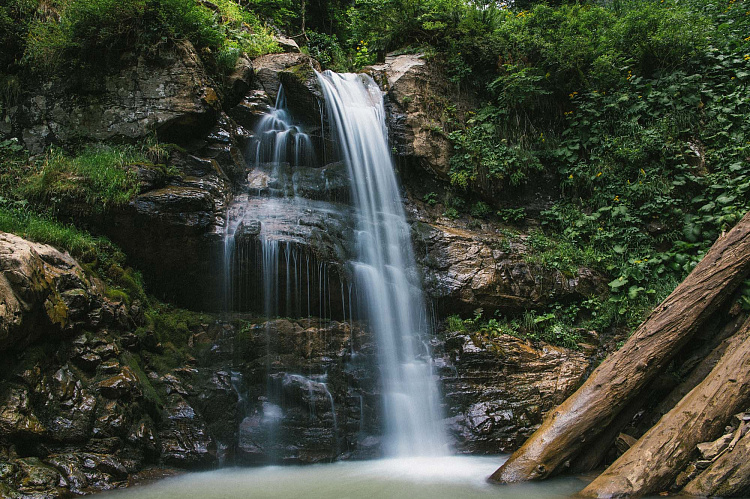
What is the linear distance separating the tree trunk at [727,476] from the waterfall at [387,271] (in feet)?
10.3

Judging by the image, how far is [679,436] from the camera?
4.41 m

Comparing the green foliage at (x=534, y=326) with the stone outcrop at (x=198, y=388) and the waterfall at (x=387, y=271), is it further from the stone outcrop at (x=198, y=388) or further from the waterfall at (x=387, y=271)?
the waterfall at (x=387, y=271)

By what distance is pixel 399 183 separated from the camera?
10055 millimetres

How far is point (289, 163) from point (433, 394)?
5.65 metres

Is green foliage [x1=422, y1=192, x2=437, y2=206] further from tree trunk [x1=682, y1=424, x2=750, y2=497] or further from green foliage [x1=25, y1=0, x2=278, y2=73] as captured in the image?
tree trunk [x1=682, y1=424, x2=750, y2=497]

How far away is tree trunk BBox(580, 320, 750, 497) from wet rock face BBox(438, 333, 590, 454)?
1933 mm

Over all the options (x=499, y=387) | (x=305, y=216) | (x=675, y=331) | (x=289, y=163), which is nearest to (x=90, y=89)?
(x=289, y=163)

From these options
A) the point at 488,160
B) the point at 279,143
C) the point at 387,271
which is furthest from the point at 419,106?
the point at 387,271

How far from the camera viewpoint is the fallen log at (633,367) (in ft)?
16.2

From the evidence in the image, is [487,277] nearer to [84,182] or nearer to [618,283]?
[618,283]

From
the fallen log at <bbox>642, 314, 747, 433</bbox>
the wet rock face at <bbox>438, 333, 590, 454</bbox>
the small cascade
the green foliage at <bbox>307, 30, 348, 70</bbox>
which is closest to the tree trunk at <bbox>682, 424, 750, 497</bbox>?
the fallen log at <bbox>642, 314, 747, 433</bbox>

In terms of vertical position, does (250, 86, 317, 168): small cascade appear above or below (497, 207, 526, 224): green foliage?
above

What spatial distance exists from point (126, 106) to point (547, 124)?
9.56m

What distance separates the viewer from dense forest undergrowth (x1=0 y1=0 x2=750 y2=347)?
7633 mm
